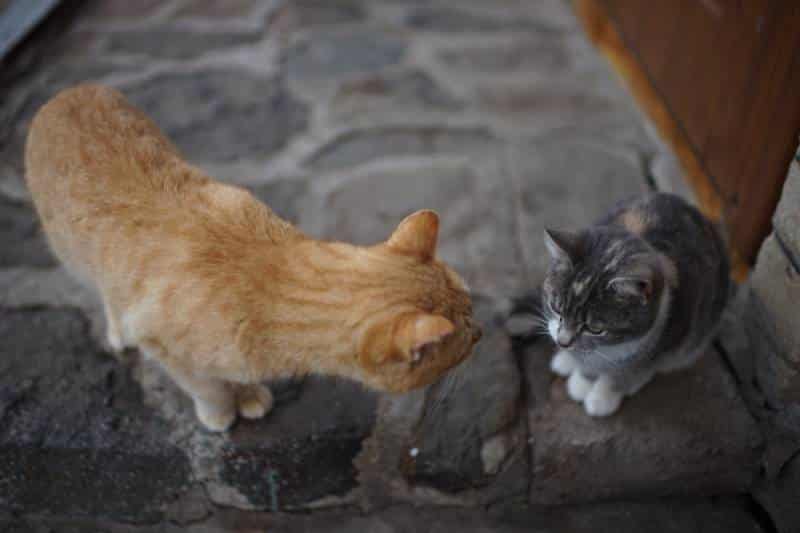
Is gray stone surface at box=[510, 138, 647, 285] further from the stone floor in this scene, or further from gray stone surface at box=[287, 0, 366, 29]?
gray stone surface at box=[287, 0, 366, 29]

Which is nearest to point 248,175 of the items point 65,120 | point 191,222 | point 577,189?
point 65,120

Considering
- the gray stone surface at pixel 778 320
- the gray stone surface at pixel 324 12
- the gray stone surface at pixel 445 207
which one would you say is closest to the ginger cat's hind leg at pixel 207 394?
the gray stone surface at pixel 445 207

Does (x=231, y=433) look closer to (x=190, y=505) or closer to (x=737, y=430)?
(x=190, y=505)

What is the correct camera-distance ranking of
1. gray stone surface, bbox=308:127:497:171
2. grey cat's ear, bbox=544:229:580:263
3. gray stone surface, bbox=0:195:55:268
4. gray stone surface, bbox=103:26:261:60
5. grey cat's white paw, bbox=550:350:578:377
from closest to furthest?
grey cat's ear, bbox=544:229:580:263, grey cat's white paw, bbox=550:350:578:377, gray stone surface, bbox=0:195:55:268, gray stone surface, bbox=308:127:497:171, gray stone surface, bbox=103:26:261:60

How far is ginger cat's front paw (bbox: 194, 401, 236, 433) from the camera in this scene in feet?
6.46

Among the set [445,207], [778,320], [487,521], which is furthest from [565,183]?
[487,521]

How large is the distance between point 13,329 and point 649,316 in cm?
193

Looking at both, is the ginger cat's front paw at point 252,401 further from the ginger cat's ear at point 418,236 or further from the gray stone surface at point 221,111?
the gray stone surface at point 221,111

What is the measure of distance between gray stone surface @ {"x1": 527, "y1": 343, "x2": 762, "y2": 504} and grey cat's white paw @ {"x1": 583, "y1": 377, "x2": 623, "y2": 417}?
3cm

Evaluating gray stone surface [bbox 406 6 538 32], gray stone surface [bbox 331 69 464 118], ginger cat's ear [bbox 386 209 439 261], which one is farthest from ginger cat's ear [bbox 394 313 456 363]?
gray stone surface [bbox 406 6 538 32]

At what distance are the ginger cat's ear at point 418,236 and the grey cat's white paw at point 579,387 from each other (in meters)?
0.72

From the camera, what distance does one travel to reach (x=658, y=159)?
9.53 feet

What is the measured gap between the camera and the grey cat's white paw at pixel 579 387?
6.80 feet

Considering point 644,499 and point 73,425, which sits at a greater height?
point 73,425
